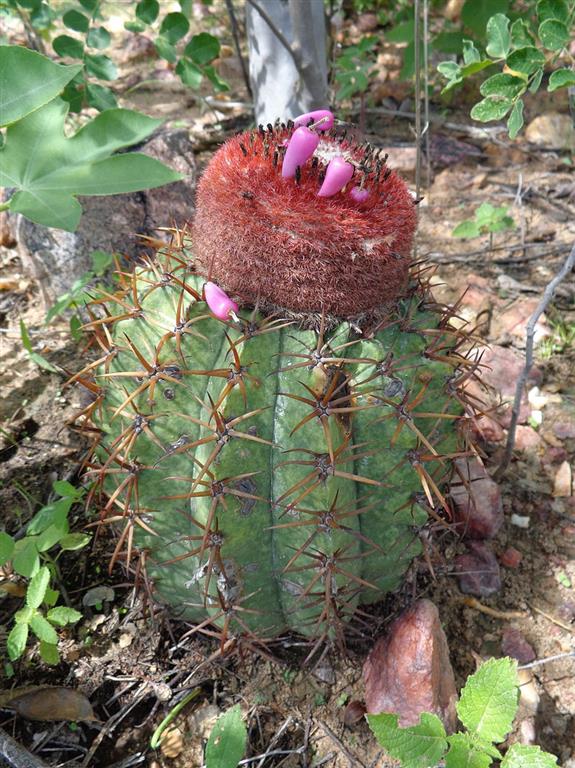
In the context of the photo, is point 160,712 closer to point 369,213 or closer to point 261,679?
point 261,679

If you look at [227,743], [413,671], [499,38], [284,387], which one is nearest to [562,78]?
[499,38]

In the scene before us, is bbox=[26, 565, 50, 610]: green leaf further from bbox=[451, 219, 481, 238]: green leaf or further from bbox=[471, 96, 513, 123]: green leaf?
bbox=[451, 219, 481, 238]: green leaf

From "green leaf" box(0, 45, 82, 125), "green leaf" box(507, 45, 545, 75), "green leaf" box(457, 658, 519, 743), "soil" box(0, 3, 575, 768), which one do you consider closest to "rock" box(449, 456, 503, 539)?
"soil" box(0, 3, 575, 768)

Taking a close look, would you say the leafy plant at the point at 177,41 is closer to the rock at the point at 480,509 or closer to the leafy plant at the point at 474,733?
the rock at the point at 480,509

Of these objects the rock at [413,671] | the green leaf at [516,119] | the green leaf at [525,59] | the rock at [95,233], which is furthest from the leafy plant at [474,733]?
the rock at [95,233]

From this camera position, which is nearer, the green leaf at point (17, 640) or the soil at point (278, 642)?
the green leaf at point (17, 640)

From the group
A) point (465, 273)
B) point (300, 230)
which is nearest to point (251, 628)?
point (300, 230)
